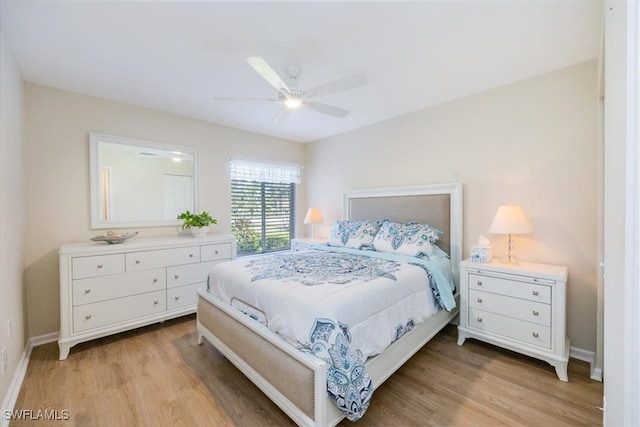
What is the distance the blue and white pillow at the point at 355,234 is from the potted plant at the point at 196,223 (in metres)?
1.63

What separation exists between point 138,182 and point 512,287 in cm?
400

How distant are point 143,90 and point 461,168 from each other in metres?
3.47

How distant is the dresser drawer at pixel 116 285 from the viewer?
7.89ft

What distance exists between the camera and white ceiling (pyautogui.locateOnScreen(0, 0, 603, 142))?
1.64 meters

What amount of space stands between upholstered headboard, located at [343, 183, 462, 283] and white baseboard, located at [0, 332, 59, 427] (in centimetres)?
354

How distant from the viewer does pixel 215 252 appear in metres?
3.29

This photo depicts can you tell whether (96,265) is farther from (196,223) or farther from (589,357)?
(589,357)

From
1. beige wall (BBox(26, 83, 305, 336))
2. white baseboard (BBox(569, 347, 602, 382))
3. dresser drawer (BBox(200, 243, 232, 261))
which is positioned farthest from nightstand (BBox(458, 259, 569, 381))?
beige wall (BBox(26, 83, 305, 336))

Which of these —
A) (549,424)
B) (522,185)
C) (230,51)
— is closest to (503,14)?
(522,185)

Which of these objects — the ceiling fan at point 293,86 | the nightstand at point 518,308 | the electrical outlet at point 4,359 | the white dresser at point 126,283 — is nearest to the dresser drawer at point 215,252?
the white dresser at point 126,283

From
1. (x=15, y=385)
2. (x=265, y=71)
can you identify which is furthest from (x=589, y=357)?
(x=15, y=385)

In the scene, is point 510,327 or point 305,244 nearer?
point 510,327

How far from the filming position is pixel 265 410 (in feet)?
5.66

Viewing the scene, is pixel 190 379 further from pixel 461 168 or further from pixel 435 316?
pixel 461 168
